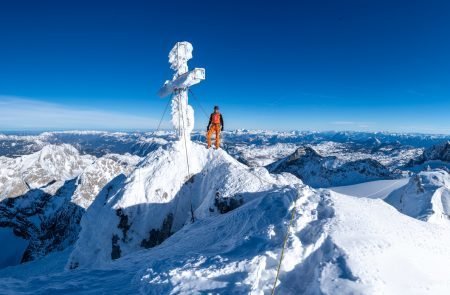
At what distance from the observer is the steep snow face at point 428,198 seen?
76.9 ft

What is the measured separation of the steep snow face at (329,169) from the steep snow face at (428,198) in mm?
45186

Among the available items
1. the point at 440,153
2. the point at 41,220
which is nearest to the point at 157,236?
the point at 41,220

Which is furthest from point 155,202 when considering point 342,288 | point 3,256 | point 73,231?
point 3,256

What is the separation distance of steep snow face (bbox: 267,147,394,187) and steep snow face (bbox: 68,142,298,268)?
6496cm

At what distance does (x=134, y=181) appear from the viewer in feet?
63.0

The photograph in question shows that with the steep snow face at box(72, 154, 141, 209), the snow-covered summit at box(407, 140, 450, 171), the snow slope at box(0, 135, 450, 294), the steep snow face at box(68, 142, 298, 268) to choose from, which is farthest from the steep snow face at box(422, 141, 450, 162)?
the snow slope at box(0, 135, 450, 294)

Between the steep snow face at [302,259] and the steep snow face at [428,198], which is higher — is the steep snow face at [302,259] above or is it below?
above

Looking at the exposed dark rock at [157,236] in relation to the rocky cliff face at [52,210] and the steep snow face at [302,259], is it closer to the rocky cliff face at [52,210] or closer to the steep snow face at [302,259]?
the steep snow face at [302,259]

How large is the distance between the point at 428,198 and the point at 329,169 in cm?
6690

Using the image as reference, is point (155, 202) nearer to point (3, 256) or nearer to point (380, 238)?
point (380, 238)

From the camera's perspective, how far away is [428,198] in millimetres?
26625

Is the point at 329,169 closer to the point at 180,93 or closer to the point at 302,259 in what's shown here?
the point at 180,93

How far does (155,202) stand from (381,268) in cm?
1397

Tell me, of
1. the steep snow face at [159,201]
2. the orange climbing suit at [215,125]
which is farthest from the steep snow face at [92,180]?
the orange climbing suit at [215,125]
